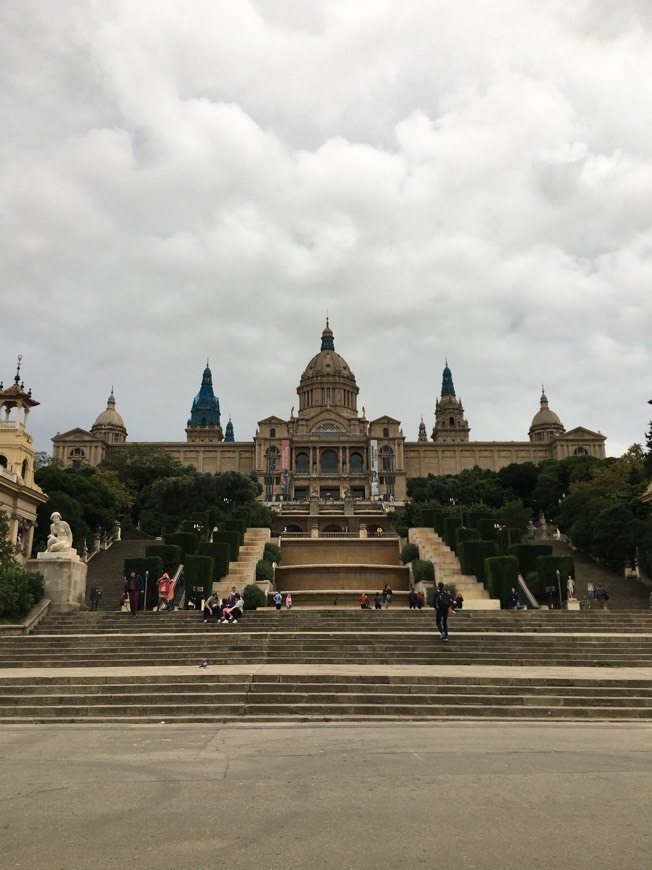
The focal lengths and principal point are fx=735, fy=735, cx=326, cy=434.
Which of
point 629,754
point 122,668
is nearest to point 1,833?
point 629,754

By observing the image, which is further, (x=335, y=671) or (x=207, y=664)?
(x=207, y=664)

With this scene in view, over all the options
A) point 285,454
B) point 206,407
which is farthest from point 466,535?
point 206,407

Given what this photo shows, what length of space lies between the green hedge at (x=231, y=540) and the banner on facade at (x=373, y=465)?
219 feet

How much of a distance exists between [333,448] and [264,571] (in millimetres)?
82579

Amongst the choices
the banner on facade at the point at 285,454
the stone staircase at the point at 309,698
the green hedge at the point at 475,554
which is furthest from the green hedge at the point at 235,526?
the banner on facade at the point at 285,454

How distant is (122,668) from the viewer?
58.8ft

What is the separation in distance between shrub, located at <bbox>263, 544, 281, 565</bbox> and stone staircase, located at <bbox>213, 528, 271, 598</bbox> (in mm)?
315

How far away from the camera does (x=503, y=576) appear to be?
32.6 metres

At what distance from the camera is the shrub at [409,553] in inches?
1681

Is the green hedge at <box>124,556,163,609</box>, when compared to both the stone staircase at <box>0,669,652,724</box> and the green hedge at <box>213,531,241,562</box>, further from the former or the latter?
the stone staircase at <box>0,669,652,724</box>

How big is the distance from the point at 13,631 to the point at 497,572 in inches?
790

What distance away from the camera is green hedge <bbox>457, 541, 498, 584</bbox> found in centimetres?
3688

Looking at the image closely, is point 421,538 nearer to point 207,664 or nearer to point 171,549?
point 171,549

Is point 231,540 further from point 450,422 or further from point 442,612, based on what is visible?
point 450,422
